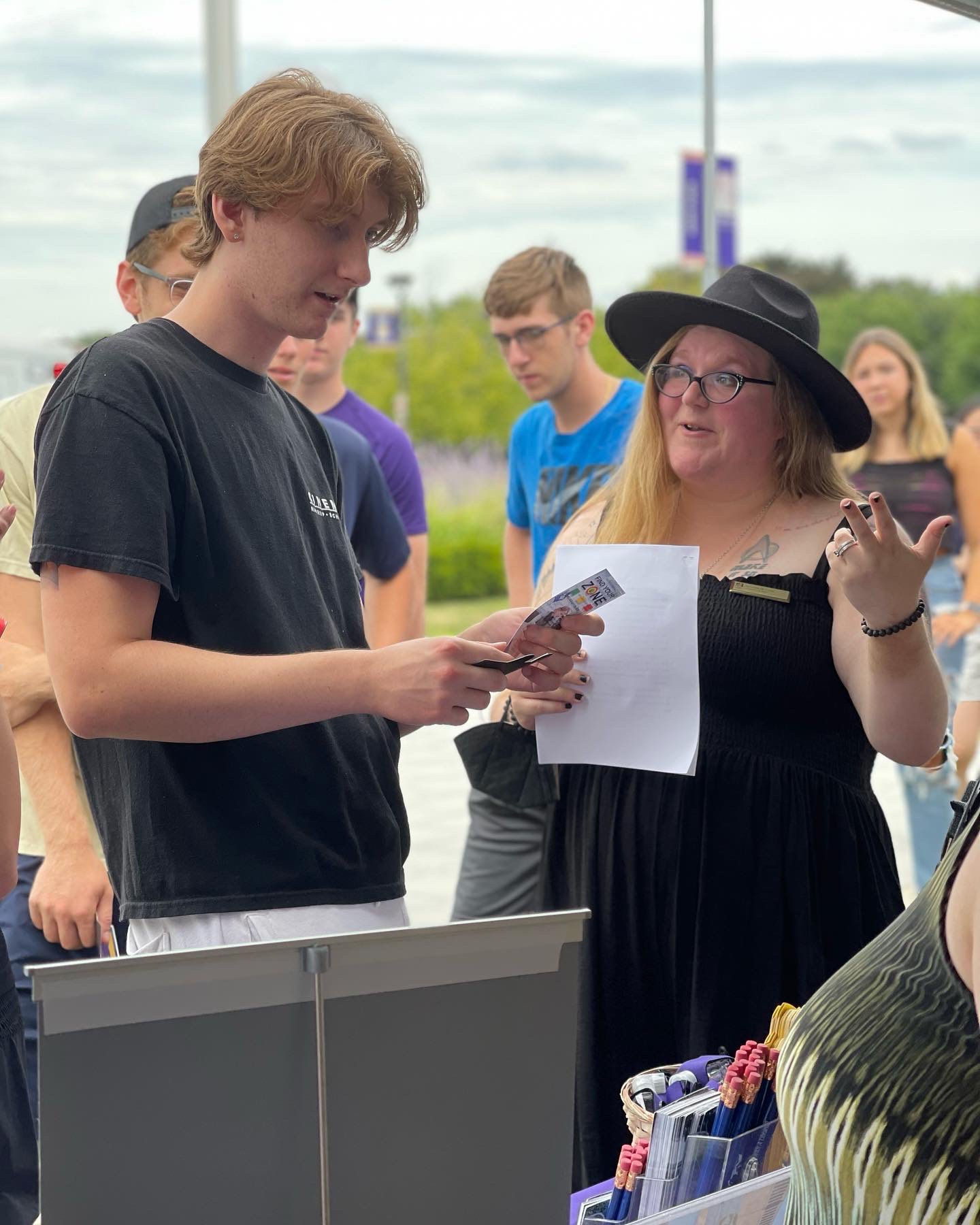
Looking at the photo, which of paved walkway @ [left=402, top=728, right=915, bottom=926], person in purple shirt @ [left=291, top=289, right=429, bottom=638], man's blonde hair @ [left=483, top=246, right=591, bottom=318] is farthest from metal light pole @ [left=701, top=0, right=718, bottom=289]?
person in purple shirt @ [left=291, top=289, right=429, bottom=638]

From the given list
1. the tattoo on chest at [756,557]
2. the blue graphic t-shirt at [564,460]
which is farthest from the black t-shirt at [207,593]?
the blue graphic t-shirt at [564,460]

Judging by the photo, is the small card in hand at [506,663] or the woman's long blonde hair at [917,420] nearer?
the small card in hand at [506,663]

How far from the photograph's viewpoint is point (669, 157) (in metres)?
30.3

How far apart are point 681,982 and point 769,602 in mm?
657

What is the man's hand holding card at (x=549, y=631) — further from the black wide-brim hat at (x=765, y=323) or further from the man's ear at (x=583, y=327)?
the man's ear at (x=583, y=327)

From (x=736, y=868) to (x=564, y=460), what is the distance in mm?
2021

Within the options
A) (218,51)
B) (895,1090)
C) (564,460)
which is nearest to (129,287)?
(895,1090)

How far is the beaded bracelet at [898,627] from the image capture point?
2021 mm

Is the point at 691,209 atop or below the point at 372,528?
atop

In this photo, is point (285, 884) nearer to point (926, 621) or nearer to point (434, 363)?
point (926, 621)

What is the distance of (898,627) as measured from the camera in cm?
203

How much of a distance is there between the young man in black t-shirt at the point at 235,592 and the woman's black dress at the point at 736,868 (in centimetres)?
66

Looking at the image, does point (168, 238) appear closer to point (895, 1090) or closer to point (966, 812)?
point (966, 812)

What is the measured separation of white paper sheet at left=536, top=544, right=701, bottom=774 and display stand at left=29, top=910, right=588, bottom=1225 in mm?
968
